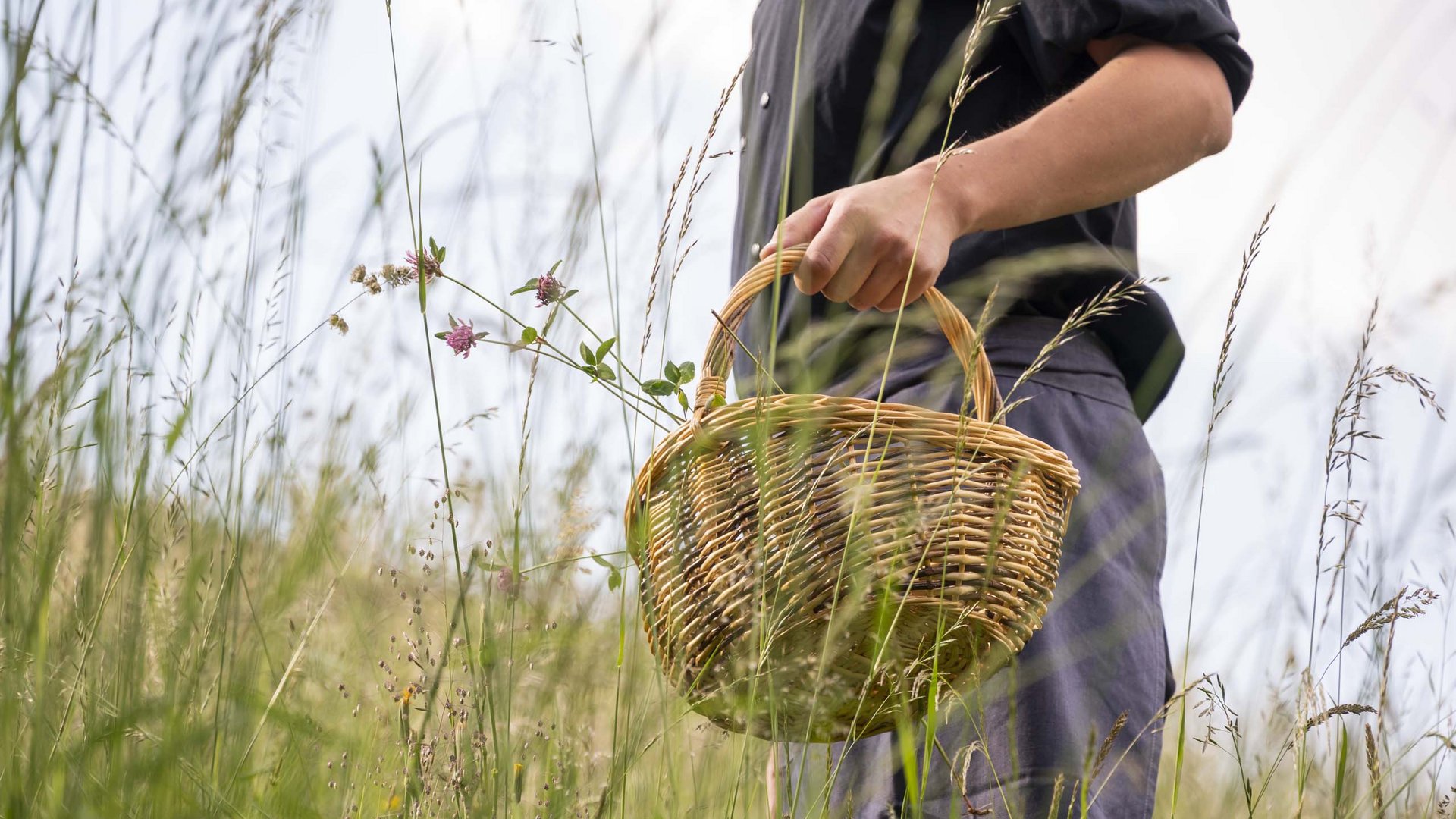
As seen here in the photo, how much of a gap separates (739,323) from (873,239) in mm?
179

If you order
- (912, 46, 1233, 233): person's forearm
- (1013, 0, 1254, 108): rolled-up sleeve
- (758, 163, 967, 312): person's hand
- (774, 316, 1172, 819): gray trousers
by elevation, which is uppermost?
(1013, 0, 1254, 108): rolled-up sleeve

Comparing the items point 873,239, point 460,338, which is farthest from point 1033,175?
point 460,338

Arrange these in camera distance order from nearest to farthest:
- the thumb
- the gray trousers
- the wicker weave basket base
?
the wicker weave basket base
the thumb
the gray trousers

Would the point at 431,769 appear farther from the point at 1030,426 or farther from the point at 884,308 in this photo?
the point at 1030,426

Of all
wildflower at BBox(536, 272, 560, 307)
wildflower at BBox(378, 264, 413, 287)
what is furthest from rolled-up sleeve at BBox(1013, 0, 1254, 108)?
wildflower at BBox(378, 264, 413, 287)

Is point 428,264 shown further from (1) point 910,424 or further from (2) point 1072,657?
(2) point 1072,657

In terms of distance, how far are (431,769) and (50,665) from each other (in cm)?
31

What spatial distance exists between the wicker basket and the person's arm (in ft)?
0.16

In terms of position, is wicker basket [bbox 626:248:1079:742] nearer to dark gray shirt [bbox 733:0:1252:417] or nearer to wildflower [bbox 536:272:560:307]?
wildflower [bbox 536:272:560:307]

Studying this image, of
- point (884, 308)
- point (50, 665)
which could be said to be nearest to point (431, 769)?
point (50, 665)

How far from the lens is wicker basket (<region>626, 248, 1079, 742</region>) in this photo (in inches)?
33.6

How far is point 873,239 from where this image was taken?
91 centimetres

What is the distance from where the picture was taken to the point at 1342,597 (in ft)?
3.69

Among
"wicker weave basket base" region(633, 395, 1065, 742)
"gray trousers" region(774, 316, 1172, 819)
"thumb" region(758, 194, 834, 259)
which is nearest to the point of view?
"wicker weave basket base" region(633, 395, 1065, 742)
